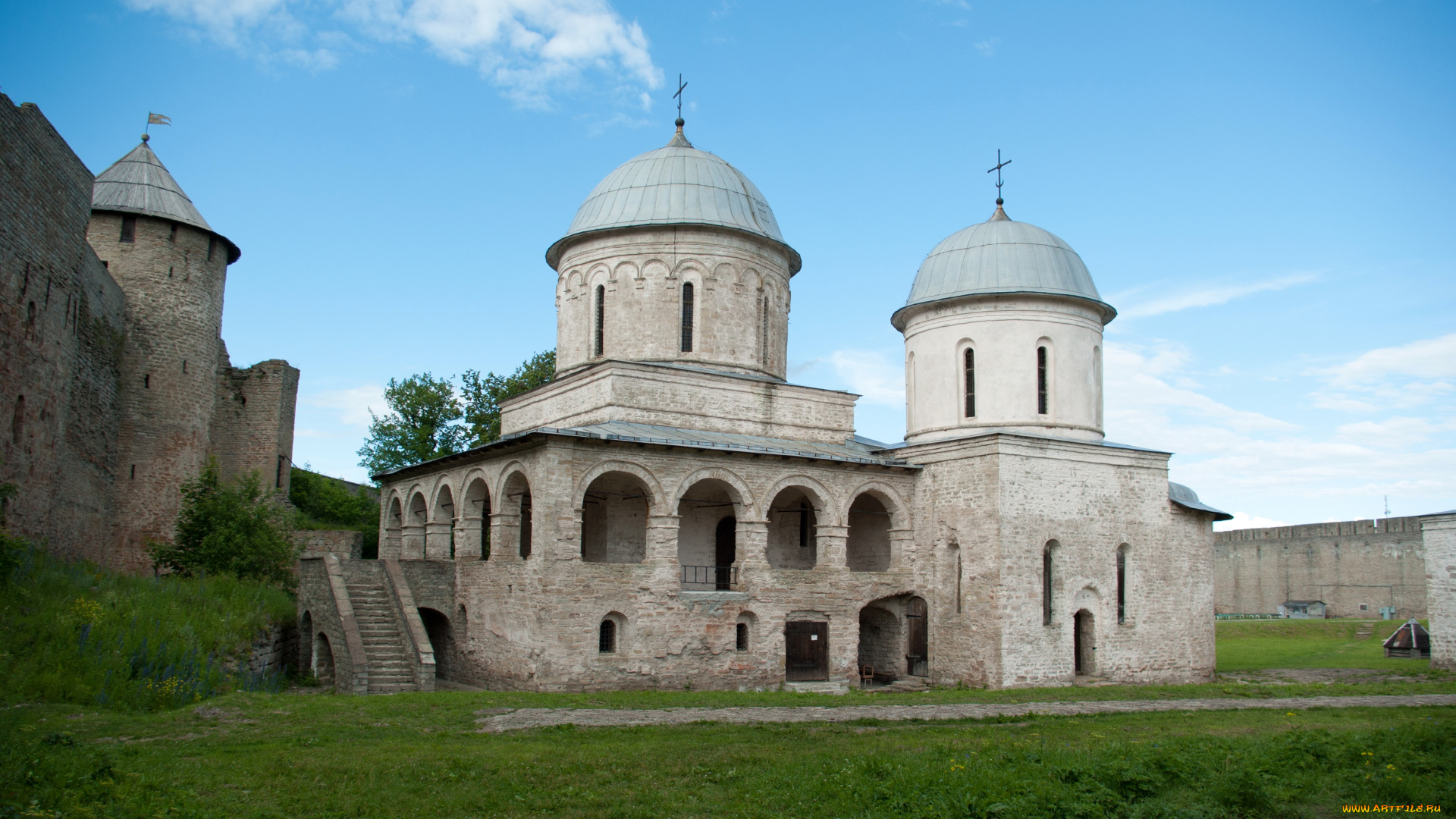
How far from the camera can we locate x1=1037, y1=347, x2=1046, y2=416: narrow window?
20.5m

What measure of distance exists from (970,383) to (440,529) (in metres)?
11.2

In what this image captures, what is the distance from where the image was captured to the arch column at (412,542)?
2239 centimetres

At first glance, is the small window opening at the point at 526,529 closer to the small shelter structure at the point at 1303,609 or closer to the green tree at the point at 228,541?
the green tree at the point at 228,541

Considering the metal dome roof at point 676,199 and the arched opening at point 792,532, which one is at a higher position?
the metal dome roof at point 676,199

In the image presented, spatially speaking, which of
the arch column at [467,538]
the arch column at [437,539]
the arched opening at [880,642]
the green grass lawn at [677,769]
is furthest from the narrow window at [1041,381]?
the arch column at [437,539]

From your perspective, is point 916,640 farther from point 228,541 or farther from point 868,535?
point 228,541

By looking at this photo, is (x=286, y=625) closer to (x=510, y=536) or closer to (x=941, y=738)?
(x=510, y=536)

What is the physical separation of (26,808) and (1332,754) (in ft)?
32.8

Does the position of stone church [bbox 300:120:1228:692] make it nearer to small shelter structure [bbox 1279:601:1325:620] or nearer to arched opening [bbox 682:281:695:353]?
arched opening [bbox 682:281:695:353]

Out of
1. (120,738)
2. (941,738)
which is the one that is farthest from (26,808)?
(941,738)

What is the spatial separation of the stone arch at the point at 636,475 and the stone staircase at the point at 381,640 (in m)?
3.58

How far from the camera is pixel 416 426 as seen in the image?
3167 centimetres

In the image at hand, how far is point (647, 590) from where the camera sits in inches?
661

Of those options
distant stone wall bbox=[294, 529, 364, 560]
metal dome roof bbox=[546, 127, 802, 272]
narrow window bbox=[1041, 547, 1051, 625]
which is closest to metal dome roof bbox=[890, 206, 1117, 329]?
metal dome roof bbox=[546, 127, 802, 272]
